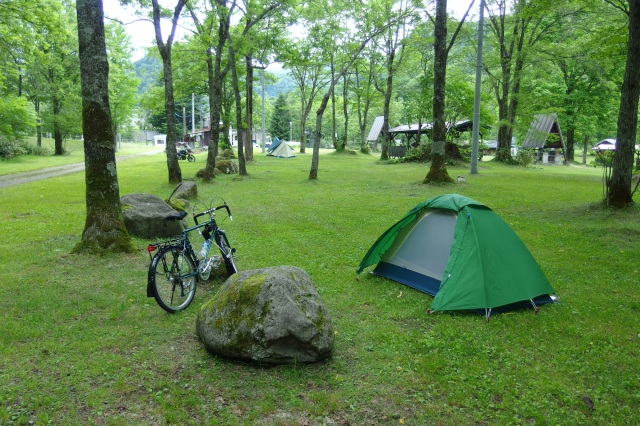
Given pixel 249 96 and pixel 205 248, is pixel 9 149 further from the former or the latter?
pixel 205 248

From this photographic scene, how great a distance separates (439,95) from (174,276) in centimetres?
1278

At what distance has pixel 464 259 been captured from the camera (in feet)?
17.7

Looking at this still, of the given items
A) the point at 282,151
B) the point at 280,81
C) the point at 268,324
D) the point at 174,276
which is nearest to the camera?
the point at 268,324

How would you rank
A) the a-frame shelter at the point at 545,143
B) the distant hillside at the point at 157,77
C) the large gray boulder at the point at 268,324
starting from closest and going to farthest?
the large gray boulder at the point at 268,324
the distant hillside at the point at 157,77
the a-frame shelter at the point at 545,143

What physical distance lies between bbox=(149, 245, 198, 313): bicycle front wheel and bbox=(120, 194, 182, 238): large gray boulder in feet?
10.6

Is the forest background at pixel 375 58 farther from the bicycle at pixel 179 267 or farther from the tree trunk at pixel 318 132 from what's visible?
the bicycle at pixel 179 267

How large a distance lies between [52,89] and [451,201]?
36.1 metres

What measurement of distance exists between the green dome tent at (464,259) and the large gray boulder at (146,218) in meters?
4.53

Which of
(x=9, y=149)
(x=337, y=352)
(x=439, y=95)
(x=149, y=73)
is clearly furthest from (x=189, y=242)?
(x=149, y=73)

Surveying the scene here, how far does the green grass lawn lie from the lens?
135 inches

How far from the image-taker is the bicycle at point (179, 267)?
4.95 metres

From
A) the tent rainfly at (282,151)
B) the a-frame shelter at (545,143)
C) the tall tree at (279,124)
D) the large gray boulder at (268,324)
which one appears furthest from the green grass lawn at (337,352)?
the tall tree at (279,124)

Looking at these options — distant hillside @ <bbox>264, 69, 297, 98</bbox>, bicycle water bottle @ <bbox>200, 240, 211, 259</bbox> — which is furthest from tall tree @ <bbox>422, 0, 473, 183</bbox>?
distant hillside @ <bbox>264, 69, 297, 98</bbox>

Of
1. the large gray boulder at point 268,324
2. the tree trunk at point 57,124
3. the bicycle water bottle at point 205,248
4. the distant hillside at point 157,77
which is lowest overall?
the large gray boulder at point 268,324
